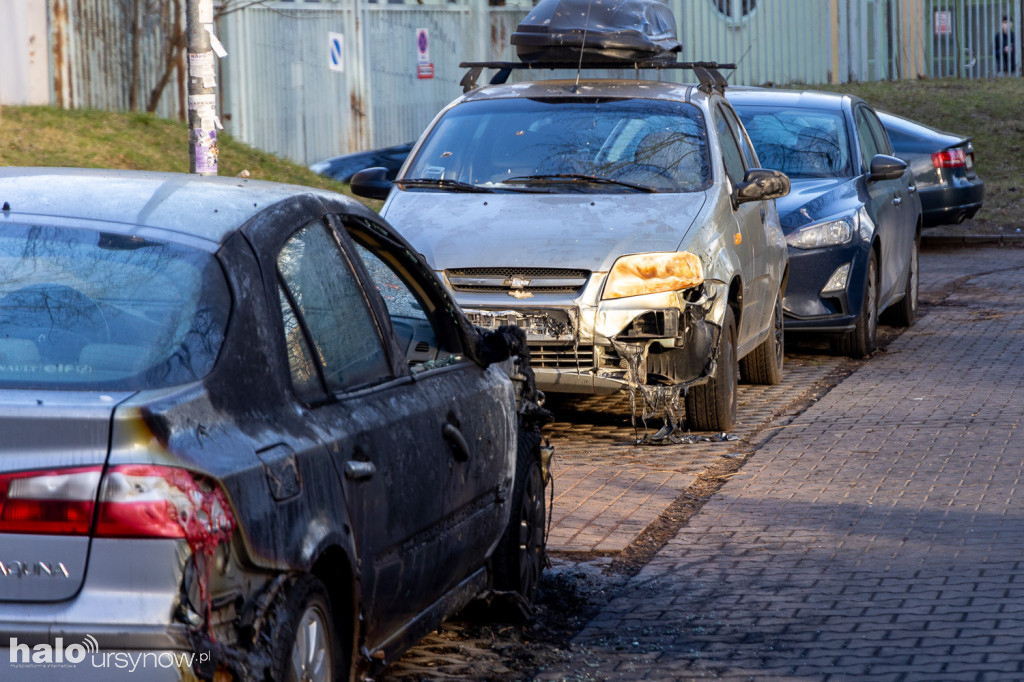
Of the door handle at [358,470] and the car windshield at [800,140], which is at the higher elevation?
the car windshield at [800,140]

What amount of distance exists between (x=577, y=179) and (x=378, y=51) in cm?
1395

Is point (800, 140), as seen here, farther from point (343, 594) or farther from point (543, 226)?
point (343, 594)

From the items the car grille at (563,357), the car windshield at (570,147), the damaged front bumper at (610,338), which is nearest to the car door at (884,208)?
the car windshield at (570,147)

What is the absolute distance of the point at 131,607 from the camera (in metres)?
3.04

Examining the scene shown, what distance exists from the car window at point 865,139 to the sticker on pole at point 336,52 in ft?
32.4

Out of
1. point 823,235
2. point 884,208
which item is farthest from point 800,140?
point 823,235

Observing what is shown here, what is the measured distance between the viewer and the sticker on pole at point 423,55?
23.0 m

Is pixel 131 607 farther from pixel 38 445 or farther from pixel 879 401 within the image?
pixel 879 401

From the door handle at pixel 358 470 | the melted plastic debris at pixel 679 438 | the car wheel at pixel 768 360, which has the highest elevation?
the door handle at pixel 358 470

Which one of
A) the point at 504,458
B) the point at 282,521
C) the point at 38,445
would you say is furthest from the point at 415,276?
the point at 38,445

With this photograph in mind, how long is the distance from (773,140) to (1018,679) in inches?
321

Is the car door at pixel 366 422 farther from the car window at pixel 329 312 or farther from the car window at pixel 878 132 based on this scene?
Result: the car window at pixel 878 132

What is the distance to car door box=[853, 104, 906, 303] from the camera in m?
11.9

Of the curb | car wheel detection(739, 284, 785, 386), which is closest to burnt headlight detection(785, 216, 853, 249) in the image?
car wheel detection(739, 284, 785, 386)
